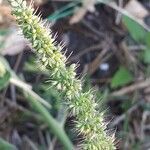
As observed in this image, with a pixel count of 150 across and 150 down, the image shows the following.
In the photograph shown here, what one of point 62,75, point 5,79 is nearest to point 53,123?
point 5,79

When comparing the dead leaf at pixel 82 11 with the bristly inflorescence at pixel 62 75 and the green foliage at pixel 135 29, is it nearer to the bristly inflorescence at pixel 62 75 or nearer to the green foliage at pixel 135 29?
the green foliage at pixel 135 29

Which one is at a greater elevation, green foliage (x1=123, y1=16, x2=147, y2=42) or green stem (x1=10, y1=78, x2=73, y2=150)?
green foliage (x1=123, y1=16, x2=147, y2=42)

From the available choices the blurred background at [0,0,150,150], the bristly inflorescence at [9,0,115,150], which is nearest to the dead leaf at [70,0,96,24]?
the blurred background at [0,0,150,150]

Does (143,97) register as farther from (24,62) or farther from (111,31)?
(24,62)

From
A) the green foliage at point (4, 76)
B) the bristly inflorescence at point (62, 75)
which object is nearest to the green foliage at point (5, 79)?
the green foliage at point (4, 76)

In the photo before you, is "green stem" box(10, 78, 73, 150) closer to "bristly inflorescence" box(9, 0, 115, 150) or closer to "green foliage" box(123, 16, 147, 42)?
"green foliage" box(123, 16, 147, 42)

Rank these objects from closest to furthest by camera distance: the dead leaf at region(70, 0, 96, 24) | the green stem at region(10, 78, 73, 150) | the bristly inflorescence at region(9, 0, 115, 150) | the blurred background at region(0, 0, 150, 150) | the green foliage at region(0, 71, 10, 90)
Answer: the bristly inflorescence at region(9, 0, 115, 150) → the green foliage at region(0, 71, 10, 90) → the green stem at region(10, 78, 73, 150) → the blurred background at region(0, 0, 150, 150) → the dead leaf at region(70, 0, 96, 24)
